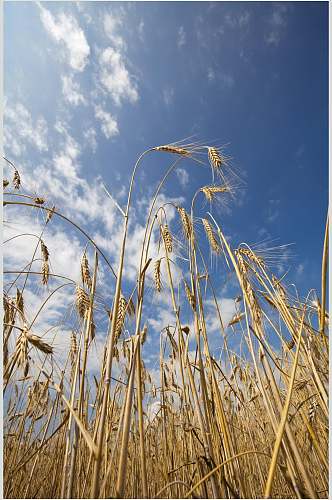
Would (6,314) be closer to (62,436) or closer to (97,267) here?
(97,267)

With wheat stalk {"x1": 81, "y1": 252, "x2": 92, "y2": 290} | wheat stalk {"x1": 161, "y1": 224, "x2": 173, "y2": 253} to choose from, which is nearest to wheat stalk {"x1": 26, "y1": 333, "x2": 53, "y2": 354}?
wheat stalk {"x1": 81, "y1": 252, "x2": 92, "y2": 290}

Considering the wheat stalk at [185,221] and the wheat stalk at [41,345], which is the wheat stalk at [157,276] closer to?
the wheat stalk at [185,221]

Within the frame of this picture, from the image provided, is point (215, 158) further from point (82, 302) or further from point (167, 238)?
point (82, 302)

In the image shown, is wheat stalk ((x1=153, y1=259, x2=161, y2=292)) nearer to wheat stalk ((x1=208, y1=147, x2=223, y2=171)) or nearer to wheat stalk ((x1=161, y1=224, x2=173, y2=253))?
wheat stalk ((x1=161, y1=224, x2=173, y2=253))

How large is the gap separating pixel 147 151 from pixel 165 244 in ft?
1.99

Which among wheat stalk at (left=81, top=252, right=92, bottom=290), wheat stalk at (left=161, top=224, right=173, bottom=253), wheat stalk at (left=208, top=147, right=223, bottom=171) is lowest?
wheat stalk at (left=81, top=252, right=92, bottom=290)

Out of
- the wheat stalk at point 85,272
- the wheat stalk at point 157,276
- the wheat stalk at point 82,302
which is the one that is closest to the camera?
the wheat stalk at point 82,302

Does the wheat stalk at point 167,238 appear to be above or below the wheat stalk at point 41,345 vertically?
above

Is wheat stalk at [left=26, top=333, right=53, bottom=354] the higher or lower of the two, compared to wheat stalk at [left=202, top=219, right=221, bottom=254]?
lower

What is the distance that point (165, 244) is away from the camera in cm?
184

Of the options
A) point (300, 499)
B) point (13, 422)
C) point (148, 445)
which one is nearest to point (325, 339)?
point (300, 499)

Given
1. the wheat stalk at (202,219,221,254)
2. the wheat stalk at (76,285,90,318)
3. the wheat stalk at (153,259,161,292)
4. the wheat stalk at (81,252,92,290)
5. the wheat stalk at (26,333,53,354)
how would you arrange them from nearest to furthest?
the wheat stalk at (26,333,53,354) < the wheat stalk at (76,285,90,318) < the wheat stalk at (81,252,92,290) < the wheat stalk at (202,219,221,254) < the wheat stalk at (153,259,161,292)

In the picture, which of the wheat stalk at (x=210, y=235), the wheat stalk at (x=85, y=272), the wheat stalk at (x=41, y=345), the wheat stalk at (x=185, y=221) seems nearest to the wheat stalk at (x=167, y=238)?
the wheat stalk at (x=185, y=221)

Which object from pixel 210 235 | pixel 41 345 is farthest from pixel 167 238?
pixel 41 345
